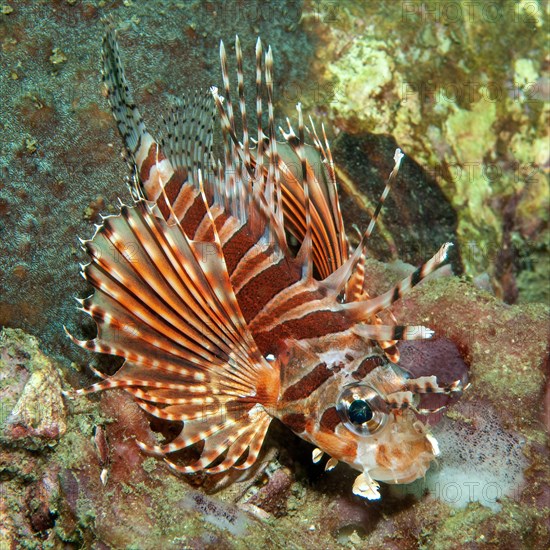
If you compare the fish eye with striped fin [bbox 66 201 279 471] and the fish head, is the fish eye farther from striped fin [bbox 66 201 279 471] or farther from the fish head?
striped fin [bbox 66 201 279 471]

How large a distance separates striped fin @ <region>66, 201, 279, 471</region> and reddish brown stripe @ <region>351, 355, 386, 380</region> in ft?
1.75

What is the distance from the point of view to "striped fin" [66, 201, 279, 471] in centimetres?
333

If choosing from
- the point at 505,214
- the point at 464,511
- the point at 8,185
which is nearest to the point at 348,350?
the point at 464,511

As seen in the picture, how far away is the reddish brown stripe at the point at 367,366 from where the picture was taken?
10.5 feet

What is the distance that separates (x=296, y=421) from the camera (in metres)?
3.35

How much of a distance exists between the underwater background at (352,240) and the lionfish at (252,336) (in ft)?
1.19

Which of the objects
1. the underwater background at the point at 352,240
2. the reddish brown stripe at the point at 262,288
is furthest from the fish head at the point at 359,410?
the underwater background at the point at 352,240

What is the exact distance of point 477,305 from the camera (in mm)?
4031

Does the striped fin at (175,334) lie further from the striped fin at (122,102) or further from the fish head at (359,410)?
the striped fin at (122,102)

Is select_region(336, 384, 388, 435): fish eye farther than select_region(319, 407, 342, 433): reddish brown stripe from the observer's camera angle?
No

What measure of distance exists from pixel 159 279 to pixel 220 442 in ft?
3.72

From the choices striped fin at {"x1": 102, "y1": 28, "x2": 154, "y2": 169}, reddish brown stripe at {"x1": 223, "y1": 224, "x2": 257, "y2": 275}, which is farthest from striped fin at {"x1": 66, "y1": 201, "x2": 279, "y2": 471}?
striped fin at {"x1": 102, "y1": 28, "x2": 154, "y2": 169}

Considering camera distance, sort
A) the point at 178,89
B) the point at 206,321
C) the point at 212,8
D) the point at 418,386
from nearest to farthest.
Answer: the point at 418,386 < the point at 206,321 < the point at 178,89 < the point at 212,8

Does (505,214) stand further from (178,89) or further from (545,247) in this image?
(178,89)
